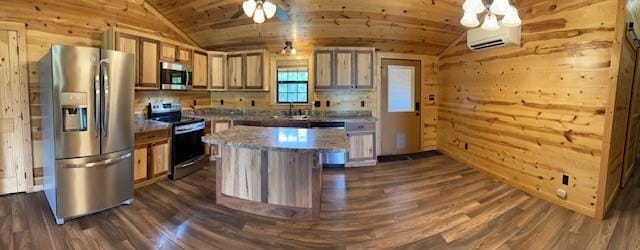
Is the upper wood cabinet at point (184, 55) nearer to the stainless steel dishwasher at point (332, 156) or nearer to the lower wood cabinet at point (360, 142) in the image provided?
the stainless steel dishwasher at point (332, 156)

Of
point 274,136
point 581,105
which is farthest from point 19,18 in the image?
point 581,105

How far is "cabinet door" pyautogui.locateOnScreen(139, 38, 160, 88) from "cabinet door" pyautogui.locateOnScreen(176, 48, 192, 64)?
414mm

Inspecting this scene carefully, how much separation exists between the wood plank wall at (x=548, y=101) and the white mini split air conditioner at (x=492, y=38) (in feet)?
0.39

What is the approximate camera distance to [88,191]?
295 cm

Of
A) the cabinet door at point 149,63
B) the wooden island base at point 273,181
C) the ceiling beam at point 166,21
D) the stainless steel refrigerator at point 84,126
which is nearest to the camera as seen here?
the stainless steel refrigerator at point 84,126

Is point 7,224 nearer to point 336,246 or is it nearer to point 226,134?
point 226,134

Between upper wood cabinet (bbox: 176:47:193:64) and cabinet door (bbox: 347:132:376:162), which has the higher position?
upper wood cabinet (bbox: 176:47:193:64)

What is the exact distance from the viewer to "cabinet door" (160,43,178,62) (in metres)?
4.41

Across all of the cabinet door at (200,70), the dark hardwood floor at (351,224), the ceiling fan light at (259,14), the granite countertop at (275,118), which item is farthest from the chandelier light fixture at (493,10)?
the cabinet door at (200,70)

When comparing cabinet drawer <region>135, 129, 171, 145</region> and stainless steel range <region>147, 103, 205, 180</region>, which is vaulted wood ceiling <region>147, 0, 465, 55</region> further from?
cabinet drawer <region>135, 129, 171, 145</region>

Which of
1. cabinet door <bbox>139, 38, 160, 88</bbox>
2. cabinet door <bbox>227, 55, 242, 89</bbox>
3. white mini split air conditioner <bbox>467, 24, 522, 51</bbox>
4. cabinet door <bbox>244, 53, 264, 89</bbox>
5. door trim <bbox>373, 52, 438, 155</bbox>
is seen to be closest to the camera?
white mini split air conditioner <bbox>467, 24, 522, 51</bbox>

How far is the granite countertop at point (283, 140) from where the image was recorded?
2623mm

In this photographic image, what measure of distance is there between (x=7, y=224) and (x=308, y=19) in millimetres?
4002

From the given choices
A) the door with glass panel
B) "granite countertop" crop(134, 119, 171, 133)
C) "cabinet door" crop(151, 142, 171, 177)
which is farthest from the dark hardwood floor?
the door with glass panel
